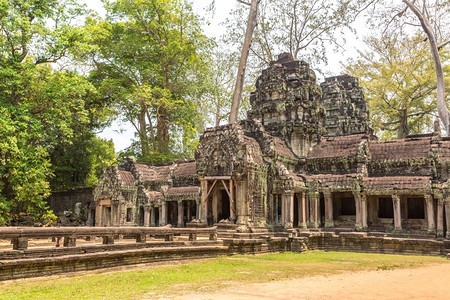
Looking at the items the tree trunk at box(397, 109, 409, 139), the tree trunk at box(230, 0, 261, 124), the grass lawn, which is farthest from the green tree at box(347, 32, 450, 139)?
the grass lawn

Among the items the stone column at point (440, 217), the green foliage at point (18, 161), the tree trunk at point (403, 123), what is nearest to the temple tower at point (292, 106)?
the stone column at point (440, 217)

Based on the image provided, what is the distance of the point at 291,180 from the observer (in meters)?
19.5

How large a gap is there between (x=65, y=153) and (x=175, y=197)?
13595mm

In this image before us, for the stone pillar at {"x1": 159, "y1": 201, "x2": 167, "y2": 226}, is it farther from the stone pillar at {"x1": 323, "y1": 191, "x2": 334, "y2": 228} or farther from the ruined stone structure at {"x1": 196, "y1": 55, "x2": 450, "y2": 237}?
the stone pillar at {"x1": 323, "y1": 191, "x2": 334, "y2": 228}

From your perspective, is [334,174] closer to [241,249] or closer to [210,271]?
[241,249]

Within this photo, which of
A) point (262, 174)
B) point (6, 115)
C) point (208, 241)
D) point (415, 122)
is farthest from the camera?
point (415, 122)

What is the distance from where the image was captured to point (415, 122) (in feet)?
122

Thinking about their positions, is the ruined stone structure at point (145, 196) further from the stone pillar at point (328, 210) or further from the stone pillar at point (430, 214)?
the stone pillar at point (430, 214)

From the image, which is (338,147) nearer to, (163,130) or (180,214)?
(180,214)

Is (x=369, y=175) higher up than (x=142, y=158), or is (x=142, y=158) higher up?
(x=142, y=158)

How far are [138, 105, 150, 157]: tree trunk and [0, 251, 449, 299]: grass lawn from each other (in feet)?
68.8

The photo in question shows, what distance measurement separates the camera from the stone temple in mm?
18906

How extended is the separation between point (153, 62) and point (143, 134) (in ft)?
20.5

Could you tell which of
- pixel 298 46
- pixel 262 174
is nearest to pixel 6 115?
pixel 262 174
